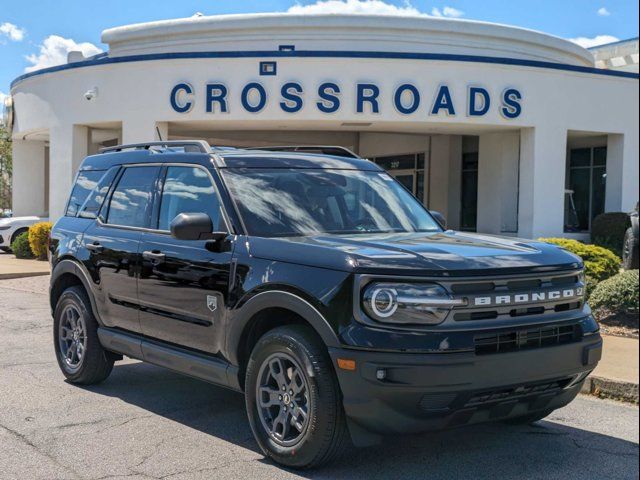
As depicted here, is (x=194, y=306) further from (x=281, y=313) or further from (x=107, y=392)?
(x=107, y=392)

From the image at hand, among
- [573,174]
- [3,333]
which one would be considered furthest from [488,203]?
[3,333]

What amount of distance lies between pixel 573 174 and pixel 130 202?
18.3 meters

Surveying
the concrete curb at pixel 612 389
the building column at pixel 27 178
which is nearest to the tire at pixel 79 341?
the concrete curb at pixel 612 389

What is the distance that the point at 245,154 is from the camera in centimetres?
551

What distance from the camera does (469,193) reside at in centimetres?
2297

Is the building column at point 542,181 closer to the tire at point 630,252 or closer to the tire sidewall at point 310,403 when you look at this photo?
the tire at point 630,252

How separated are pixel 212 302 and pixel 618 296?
6.34m

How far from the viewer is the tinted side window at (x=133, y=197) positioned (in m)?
5.86

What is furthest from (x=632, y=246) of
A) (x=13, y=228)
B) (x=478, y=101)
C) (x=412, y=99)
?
(x=13, y=228)

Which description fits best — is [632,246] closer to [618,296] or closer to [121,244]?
[618,296]

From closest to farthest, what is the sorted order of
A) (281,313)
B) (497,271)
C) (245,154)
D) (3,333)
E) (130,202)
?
(497,271)
(281,313)
(245,154)
(130,202)
(3,333)

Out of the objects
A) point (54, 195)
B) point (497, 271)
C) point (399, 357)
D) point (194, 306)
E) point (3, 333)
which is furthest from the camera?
point (54, 195)

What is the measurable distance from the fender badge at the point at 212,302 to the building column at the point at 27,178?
2176cm

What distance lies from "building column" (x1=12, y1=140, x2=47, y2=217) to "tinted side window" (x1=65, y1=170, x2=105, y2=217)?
19.1 metres
